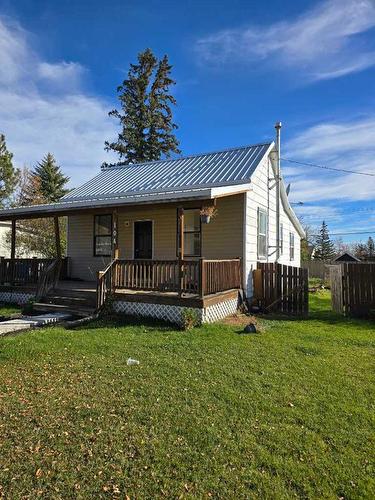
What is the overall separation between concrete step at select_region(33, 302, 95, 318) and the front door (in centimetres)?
367

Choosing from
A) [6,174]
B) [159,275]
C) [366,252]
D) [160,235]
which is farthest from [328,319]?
[366,252]

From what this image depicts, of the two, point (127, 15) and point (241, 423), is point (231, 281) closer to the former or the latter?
point (241, 423)

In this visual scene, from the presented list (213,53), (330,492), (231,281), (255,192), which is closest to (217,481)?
(330,492)

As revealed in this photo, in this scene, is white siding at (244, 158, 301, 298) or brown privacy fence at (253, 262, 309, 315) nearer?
brown privacy fence at (253, 262, 309, 315)

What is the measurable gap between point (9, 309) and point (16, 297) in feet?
3.05

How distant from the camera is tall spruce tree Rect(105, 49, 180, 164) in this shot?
95.9ft

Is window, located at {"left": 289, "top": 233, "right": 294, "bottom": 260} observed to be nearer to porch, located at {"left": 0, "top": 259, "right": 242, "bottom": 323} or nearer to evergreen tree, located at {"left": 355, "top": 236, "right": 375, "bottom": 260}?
porch, located at {"left": 0, "top": 259, "right": 242, "bottom": 323}

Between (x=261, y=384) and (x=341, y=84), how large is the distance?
1184 centimetres

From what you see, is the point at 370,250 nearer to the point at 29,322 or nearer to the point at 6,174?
the point at 6,174

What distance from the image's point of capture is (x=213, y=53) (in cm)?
1132

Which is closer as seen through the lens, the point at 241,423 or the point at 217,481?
the point at 217,481

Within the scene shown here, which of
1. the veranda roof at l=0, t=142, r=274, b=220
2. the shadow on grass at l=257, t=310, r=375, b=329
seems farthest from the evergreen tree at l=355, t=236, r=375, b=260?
the shadow on grass at l=257, t=310, r=375, b=329

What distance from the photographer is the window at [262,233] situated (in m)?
12.2

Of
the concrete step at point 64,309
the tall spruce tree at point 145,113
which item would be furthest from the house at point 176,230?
the tall spruce tree at point 145,113
